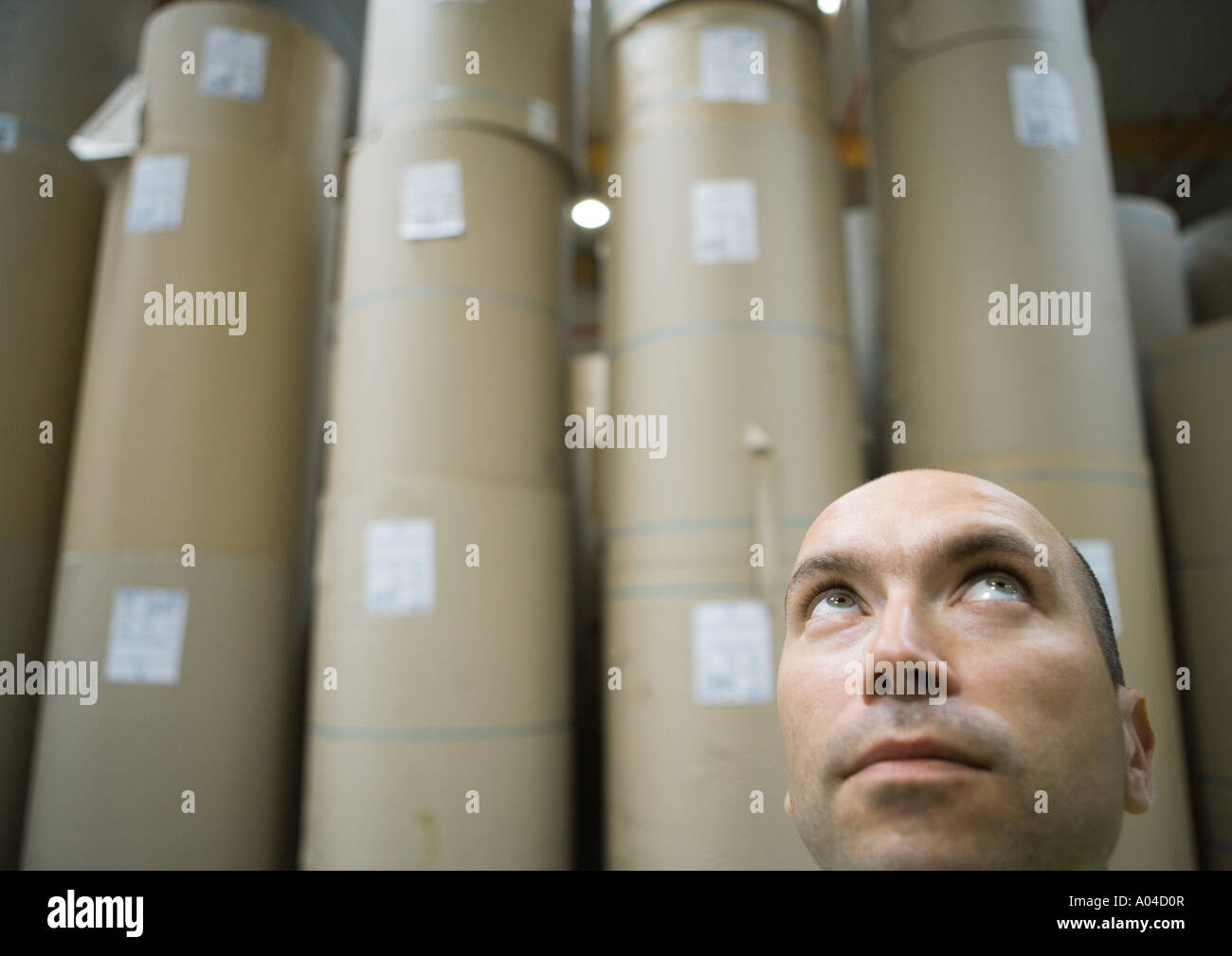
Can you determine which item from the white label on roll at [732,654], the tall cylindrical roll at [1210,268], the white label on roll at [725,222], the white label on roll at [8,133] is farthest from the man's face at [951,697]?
the white label on roll at [8,133]

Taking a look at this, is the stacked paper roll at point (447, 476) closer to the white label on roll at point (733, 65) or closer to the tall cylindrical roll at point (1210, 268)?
the white label on roll at point (733, 65)

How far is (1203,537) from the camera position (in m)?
0.97

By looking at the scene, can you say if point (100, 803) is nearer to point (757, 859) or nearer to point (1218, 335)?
point (757, 859)

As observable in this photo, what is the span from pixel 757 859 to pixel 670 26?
113cm

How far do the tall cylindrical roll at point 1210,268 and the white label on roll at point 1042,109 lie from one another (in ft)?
2.29

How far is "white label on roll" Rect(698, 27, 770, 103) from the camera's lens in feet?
3.35

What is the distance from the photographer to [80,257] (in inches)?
49.8

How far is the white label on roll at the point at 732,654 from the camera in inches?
34.5

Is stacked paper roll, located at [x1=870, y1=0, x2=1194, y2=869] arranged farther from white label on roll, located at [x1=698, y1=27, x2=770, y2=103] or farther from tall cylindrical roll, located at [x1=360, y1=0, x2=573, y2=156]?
tall cylindrical roll, located at [x1=360, y1=0, x2=573, y2=156]

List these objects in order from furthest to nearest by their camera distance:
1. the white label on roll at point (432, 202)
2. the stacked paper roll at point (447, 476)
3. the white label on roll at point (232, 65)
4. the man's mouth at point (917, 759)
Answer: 1. the white label on roll at point (232, 65)
2. the white label on roll at point (432, 202)
3. the stacked paper roll at point (447, 476)
4. the man's mouth at point (917, 759)

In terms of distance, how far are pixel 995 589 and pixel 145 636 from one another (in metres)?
1.05

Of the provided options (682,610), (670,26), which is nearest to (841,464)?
(682,610)

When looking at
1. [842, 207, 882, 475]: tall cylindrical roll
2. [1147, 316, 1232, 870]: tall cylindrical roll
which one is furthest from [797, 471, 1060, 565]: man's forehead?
[1147, 316, 1232, 870]: tall cylindrical roll

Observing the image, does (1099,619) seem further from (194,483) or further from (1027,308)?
(194,483)
